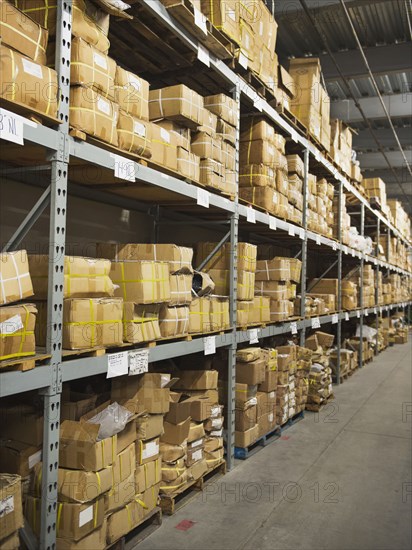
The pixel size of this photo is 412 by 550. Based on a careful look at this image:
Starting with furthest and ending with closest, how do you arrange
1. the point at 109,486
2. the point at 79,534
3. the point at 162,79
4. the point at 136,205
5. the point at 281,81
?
the point at 281,81, the point at 136,205, the point at 162,79, the point at 109,486, the point at 79,534

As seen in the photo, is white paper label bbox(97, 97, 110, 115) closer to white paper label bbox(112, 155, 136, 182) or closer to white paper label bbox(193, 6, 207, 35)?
white paper label bbox(112, 155, 136, 182)

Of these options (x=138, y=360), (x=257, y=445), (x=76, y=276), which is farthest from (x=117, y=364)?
(x=257, y=445)

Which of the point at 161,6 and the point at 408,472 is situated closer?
the point at 161,6

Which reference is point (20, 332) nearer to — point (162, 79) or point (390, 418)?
point (162, 79)

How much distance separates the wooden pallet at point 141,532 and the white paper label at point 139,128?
2.59 meters

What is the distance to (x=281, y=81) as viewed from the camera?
5.76m

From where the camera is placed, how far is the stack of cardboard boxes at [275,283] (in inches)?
228

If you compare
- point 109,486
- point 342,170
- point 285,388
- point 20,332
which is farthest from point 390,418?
point 20,332

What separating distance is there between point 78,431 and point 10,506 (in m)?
0.61

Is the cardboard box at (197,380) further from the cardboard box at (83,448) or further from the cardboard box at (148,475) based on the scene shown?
the cardboard box at (83,448)

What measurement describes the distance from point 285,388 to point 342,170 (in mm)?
4543

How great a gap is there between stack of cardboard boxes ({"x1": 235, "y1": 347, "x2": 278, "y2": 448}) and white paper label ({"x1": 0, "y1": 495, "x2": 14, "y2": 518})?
2845mm

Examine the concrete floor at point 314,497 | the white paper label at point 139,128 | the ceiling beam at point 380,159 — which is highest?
the ceiling beam at point 380,159

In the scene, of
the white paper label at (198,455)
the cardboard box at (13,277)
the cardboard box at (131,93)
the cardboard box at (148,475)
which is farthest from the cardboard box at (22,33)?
the white paper label at (198,455)
